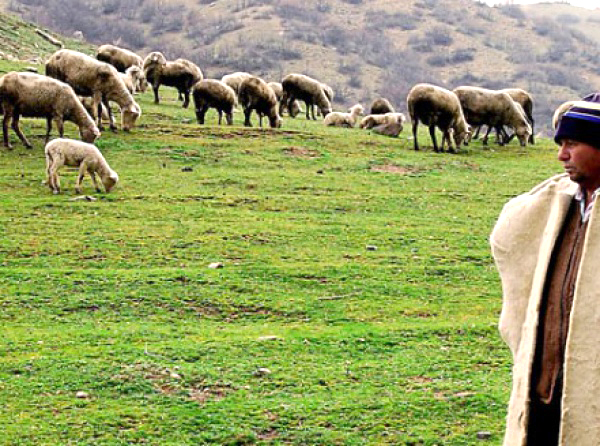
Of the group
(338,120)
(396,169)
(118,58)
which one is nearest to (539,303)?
(396,169)

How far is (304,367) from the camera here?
876 cm

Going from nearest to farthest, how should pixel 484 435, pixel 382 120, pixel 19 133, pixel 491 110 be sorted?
1. pixel 484 435
2. pixel 19 133
3. pixel 491 110
4. pixel 382 120

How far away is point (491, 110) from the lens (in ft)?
87.8

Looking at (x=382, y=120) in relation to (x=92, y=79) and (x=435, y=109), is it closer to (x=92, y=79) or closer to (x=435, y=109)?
(x=435, y=109)

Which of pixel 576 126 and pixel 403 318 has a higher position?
pixel 576 126

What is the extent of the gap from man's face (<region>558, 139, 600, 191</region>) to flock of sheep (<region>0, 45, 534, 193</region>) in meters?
13.8

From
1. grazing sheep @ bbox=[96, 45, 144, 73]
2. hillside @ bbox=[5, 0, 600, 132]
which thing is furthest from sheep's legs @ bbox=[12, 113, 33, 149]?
hillside @ bbox=[5, 0, 600, 132]

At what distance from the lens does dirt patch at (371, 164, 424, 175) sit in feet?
68.6

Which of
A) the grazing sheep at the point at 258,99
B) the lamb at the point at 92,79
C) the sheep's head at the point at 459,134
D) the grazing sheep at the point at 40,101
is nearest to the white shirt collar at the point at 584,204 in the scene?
the grazing sheep at the point at 40,101

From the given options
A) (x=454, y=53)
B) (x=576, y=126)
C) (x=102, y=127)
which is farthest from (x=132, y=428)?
(x=454, y=53)

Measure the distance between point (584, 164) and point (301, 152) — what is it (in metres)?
18.5

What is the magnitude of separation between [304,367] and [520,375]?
4907mm

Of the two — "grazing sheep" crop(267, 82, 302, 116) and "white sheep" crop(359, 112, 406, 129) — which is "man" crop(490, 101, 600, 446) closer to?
"white sheep" crop(359, 112, 406, 129)

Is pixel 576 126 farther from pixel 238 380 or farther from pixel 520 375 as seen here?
pixel 238 380
